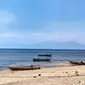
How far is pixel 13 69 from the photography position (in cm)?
4069

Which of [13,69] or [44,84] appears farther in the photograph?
[13,69]

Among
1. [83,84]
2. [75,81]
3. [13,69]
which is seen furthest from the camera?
[13,69]

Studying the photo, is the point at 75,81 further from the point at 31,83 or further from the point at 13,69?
the point at 13,69

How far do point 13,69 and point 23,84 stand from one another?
22.8 meters

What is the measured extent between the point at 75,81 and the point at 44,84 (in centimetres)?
231

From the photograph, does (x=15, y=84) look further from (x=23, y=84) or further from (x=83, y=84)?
(x=83, y=84)

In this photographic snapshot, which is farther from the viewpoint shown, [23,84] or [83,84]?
[23,84]

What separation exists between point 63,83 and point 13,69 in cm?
2403

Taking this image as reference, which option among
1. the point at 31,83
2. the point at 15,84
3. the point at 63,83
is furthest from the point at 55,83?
the point at 15,84

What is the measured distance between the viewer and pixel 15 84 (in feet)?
60.8

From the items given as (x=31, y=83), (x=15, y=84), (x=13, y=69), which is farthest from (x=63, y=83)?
(x=13, y=69)

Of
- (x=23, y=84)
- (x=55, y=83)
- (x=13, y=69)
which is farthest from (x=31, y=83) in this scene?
(x=13, y=69)

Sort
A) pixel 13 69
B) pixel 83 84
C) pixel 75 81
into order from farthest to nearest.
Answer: pixel 13 69, pixel 75 81, pixel 83 84

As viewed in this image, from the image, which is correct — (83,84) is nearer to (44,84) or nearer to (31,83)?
(44,84)
